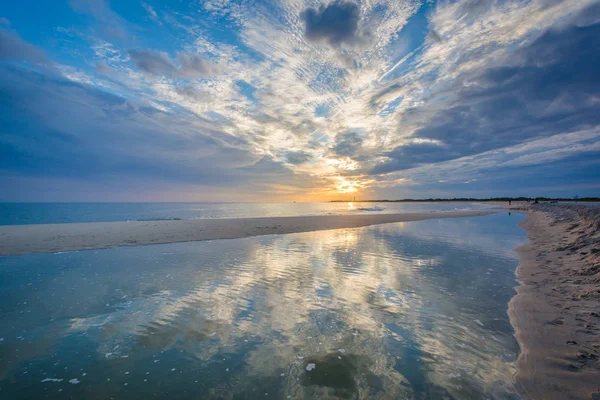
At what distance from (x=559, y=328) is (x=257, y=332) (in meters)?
8.78

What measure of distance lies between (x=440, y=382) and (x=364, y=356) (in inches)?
64.6

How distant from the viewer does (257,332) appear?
7.54 meters

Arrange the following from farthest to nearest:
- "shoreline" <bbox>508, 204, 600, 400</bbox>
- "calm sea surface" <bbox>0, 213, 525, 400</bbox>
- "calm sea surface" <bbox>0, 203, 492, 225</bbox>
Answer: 1. "calm sea surface" <bbox>0, 203, 492, 225</bbox>
2. "calm sea surface" <bbox>0, 213, 525, 400</bbox>
3. "shoreline" <bbox>508, 204, 600, 400</bbox>

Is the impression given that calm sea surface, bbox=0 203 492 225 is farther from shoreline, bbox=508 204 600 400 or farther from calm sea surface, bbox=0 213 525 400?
shoreline, bbox=508 204 600 400

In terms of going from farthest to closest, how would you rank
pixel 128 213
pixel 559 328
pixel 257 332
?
pixel 128 213
pixel 257 332
pixel 559 328

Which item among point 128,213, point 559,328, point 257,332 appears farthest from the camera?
point 128,213

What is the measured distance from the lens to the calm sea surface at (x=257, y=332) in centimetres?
538

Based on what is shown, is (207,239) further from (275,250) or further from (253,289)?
(253,289)

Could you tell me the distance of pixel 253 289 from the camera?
11.1 m

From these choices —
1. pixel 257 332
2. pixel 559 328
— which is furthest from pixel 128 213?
pixel 559 328

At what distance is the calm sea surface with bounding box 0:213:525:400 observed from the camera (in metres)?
5.38

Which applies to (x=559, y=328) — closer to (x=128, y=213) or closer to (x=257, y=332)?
(x=257, y=332)

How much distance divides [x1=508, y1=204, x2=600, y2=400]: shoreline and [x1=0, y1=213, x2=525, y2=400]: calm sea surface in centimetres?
38

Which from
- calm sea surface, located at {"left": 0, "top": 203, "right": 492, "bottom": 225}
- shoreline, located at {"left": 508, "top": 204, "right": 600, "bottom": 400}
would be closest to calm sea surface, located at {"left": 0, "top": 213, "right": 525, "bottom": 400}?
shoreline, located at {"left": 508, "top": 204, "right": 600, "bottom": 400}
